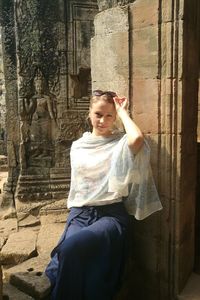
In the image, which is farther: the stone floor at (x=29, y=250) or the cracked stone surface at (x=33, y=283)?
the stone floor at (x=29, y=250)

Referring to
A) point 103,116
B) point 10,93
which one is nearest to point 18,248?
point 103,116

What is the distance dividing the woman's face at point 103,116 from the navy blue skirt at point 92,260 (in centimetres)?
66

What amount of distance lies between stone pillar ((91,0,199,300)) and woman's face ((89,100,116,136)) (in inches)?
10.7

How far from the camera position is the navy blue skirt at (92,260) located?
2.25m

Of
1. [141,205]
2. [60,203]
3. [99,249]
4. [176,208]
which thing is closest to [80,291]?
[99,249]

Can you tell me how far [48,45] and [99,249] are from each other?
4.70 meters

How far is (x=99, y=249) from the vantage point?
2.29 meters

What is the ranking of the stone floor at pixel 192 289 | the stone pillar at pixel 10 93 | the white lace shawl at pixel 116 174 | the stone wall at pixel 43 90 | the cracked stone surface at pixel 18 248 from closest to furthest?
the white lace shawl at pixel 116 174
the stone floor at pixel 192 289
the cracked stone surface at pixel 18 248
the stone wall at pixel 43 90
the stone pillar at pixel 10 93

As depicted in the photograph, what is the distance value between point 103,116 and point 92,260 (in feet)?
3.57

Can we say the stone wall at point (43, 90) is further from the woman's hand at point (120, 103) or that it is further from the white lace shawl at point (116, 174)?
the woman's hand at point (120, 103)

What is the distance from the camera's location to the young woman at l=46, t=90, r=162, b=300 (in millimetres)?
2273

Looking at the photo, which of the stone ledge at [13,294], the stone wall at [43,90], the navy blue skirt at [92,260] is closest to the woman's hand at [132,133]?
the navy blue skirt at [92,260]

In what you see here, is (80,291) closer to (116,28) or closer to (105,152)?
(105,152)

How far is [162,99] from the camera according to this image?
8.07ft
